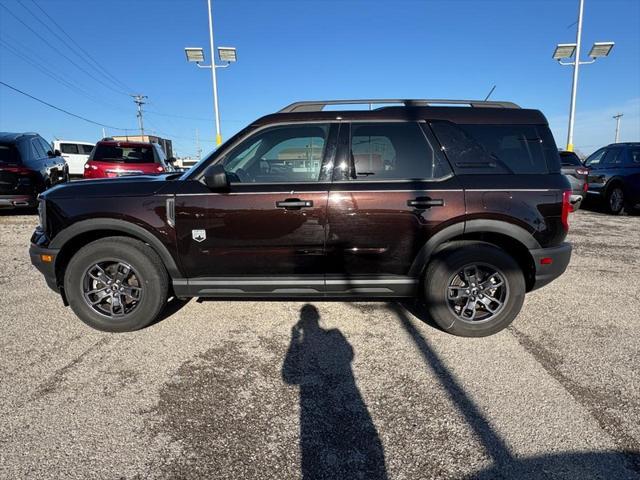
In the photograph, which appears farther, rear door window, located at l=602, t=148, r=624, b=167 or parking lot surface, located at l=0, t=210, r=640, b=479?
rear door window, located at l=602, t=148, r=624, b=167

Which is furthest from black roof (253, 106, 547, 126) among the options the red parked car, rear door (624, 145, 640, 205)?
rear door (624, 145, 640, 205)

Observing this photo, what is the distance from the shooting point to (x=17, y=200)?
8.16 m

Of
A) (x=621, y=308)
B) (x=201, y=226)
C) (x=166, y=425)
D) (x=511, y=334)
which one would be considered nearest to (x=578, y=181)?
(x=621, y=308)

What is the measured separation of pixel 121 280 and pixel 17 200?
21.8ft

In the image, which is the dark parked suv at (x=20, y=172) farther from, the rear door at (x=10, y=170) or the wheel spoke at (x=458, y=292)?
the wheel spoke at (x=458, y=292)

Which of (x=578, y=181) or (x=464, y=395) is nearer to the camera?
(x=464, y=395)

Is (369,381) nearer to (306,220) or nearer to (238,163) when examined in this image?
(306,220)

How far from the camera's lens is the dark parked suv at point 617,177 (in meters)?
9.61

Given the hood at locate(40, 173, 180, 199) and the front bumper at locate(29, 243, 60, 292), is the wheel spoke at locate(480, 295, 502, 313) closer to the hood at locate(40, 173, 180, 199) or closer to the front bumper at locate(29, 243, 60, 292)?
the hood at locate(40, 173, 180, 199)

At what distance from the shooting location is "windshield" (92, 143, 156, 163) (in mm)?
9031

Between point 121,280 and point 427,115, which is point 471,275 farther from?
point 121,280

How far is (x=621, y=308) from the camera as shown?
4.09 m

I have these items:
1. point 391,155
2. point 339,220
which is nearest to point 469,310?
point 339,220

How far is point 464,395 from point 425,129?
2159 mm
